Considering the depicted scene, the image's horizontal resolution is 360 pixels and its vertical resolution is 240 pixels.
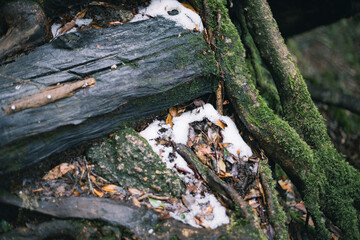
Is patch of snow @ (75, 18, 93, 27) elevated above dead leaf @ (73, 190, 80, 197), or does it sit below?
above

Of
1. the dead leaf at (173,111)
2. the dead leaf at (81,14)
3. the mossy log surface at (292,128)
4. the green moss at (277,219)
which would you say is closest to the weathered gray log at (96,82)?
the dead leaf at (173,111)

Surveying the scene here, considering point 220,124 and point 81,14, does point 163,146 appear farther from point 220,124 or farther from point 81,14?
point 81,14

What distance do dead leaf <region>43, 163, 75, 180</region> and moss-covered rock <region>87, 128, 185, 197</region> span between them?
0.19 metres

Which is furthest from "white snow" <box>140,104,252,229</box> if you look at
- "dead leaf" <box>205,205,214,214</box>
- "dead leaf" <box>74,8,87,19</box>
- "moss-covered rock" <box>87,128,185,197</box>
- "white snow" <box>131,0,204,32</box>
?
"dead leaf" <box>74,8,87,19</box>

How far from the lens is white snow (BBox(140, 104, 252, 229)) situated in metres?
2.07

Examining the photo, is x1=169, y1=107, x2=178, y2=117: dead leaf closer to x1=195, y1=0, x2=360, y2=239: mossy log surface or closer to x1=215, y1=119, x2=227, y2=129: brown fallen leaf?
x1=215, y1=119, x2=227, y2=129: brown fallen leaf

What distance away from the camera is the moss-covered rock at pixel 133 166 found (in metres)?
2.16

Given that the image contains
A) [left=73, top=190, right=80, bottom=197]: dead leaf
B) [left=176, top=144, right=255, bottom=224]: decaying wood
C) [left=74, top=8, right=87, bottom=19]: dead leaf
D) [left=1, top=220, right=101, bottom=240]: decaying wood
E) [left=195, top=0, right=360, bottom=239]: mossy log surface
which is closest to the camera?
[left=1, top=220, right=101, bottom=240]: decaying wood

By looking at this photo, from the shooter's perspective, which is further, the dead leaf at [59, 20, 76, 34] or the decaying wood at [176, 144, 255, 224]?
the dead leaf at [59, 20, 76, 34]

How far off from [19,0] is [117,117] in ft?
5.34

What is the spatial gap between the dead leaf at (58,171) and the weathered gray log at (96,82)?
0.57 ft

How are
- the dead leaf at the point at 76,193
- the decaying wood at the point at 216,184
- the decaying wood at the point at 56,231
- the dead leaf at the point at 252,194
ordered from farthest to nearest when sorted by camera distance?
1. the dead leaf at the point at 252,194
2. the decaying wood at the point at 216,184
3. the dead leaf at the point at 76,193
4. the decaying wood at the point at 56,231

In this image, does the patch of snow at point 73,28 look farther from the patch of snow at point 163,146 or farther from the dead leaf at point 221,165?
the dead leaf at point 221,165

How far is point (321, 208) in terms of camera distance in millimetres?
2666
